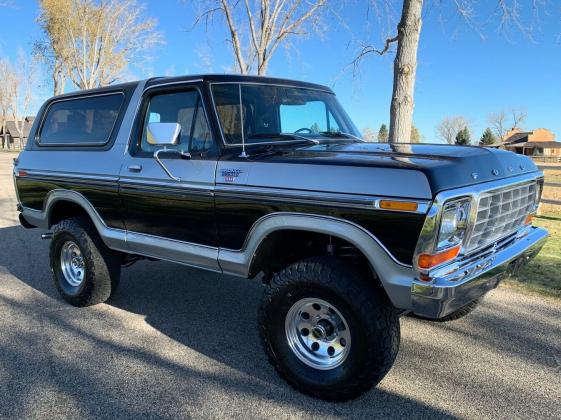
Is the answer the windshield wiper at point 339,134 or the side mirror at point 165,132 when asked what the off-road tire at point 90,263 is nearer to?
the side mirror at point 165,132

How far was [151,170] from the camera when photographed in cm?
389

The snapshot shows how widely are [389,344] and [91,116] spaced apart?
11.6ft

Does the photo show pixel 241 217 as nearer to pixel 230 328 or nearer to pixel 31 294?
pixel 230 328

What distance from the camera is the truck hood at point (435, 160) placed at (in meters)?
2.67

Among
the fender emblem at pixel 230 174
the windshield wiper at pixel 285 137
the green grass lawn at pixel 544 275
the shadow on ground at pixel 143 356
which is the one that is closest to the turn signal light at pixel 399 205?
the fender emblem at pixel 230 174

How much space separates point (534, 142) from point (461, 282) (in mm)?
113746

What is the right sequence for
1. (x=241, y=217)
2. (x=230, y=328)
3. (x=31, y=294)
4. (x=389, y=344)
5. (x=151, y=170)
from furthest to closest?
(x=31, y=294) → (x=230, y=328) → (x=151, y=170) → (x=241, y=217) → (x=389, y=344)

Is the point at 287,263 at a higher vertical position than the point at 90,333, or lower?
higher

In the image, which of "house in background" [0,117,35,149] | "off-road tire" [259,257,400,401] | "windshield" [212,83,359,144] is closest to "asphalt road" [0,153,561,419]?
"off-road tire" [259,257,400,401]

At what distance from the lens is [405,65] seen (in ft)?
23.6

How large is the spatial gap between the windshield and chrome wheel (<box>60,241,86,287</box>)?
89.1 inches

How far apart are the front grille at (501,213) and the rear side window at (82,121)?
3181 mm

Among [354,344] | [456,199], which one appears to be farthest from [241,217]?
[456,199]

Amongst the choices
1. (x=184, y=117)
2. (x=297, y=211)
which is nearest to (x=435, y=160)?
(x=297, y=211)
